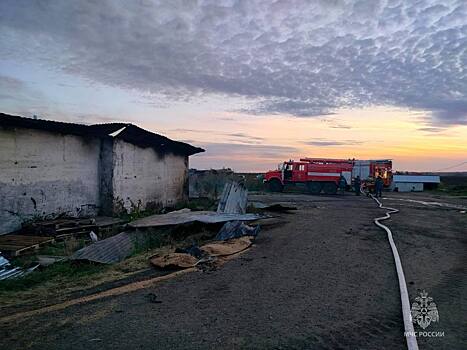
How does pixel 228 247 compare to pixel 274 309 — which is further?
pixel 228 247

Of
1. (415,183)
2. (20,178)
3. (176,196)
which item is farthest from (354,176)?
(20,178)

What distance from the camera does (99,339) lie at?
3957 mm

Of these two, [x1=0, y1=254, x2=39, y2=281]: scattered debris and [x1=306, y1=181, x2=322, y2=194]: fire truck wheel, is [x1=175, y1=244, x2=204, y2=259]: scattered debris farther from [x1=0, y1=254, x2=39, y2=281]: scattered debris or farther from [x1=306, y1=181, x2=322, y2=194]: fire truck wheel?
[x1=306, y1=181, x2=322, y2=194]: fire truck wheel

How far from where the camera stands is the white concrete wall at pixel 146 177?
42.5ft

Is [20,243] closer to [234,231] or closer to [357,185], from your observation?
[234,231]

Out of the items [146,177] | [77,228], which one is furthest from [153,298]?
[146,177]

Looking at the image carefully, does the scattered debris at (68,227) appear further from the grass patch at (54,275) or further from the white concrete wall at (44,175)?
the grass patch at (54,275)

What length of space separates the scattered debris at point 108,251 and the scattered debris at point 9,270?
31.3 inches

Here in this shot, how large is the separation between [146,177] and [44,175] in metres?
4.95

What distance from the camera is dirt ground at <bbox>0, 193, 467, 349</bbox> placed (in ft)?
13.0

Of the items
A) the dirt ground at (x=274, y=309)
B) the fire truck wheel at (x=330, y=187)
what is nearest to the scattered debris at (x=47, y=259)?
the dirt ground at (x=274, y=309)

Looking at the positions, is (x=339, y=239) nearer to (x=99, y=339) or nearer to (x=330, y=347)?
(x=330, y=347)

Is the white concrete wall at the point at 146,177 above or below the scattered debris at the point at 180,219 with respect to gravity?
above

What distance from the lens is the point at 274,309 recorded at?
4.84m
